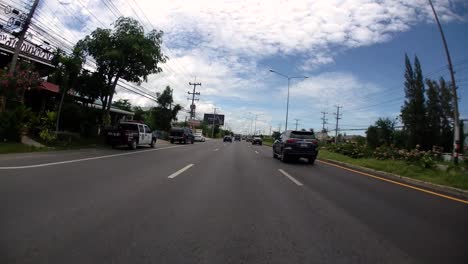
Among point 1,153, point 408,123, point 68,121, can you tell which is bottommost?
point 1,153

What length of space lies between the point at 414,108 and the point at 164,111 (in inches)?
1651

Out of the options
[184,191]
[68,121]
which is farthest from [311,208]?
[68,121]

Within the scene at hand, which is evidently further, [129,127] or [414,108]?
[414,108]

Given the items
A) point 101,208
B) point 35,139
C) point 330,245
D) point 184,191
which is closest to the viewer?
point 330,245

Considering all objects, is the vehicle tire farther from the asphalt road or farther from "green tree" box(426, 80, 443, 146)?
"green tree" box(426, 80, 443, 146)

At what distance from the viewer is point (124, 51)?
66.7ft

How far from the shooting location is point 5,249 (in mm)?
3129

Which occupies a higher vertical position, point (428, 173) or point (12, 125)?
point (12, 125)

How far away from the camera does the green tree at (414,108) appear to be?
47.2m

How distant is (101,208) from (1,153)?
10861 mm

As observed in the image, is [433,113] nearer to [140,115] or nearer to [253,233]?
[140,115]

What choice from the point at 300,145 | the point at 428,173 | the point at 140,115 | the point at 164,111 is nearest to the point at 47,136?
the point at 300,145

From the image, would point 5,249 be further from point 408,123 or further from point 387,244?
point 408,123

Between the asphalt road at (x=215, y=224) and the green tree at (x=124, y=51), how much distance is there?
47.4 ft
